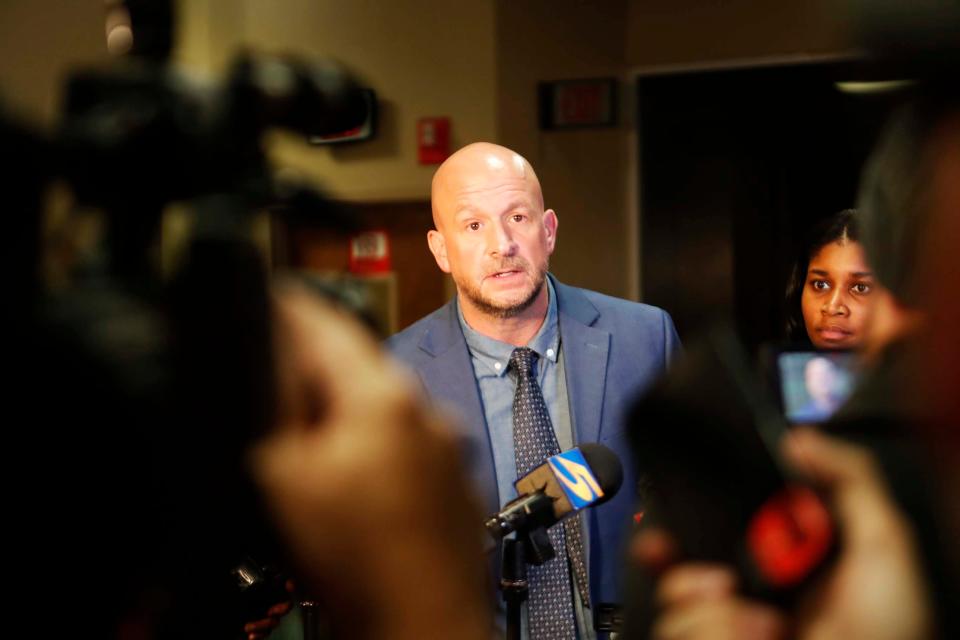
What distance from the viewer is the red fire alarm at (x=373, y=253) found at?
5574 millimetres

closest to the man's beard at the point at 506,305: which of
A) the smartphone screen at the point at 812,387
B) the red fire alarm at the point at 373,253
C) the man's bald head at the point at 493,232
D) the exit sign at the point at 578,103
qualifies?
the man's bald head at the point at 493,232

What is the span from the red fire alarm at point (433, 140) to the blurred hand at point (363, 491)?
4.52 m

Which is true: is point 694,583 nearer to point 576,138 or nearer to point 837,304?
point 837,304

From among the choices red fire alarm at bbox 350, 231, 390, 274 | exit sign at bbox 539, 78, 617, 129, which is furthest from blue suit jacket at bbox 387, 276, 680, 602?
red fire alarm at bbox 350, 231, 390, 274

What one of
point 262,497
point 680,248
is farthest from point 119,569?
point 680,248

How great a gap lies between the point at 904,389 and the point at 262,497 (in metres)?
0.36


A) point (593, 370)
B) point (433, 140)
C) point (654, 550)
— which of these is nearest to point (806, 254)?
point (593, 370)

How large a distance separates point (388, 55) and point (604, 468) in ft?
13.6

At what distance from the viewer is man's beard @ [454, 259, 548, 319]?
7.98ft

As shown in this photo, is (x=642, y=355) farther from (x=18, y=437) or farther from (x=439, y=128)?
(x=439, y=128)

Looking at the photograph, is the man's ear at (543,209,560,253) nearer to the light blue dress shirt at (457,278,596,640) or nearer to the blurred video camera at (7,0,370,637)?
the light blue dress shirt at (457,278,596,640)

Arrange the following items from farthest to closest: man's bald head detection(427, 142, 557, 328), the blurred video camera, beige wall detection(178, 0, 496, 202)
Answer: beige wall detection(178, 0, 496, 202)
man's bald head detection(427, 142, 557, 328)
the blurred video camera

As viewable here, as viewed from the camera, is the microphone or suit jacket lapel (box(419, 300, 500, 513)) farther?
suit jacket lapel (box(419, 300, 500, 513))

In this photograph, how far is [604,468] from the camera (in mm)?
1423
